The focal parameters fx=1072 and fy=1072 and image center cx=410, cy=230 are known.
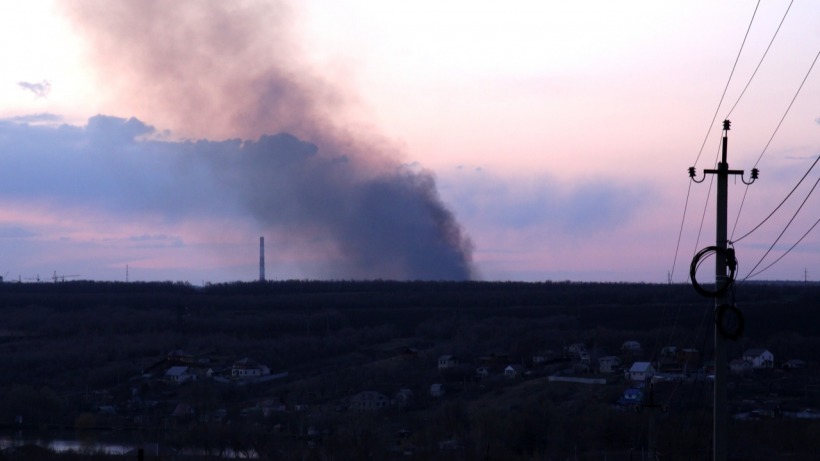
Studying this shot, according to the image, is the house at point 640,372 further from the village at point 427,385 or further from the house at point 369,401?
the house at point 369,401

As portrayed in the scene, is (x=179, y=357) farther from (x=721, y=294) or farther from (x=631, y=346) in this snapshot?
(x=721, y=294)

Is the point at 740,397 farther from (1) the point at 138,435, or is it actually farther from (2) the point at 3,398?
(2) the point at 3,398

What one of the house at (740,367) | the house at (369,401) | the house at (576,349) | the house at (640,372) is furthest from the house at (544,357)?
the house at (369,401)

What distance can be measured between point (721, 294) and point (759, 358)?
106 feet

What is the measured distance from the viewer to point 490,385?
1566 inches

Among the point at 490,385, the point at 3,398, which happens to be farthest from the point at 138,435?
the point at 490,385

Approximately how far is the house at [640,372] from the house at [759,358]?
16.9 ft

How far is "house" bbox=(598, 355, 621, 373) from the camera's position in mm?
40781

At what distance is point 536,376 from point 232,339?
82.5 feet

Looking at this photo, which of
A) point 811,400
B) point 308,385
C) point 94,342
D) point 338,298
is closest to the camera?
point 811,400

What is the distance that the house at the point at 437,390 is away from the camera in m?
38.6

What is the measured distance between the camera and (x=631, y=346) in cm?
4819

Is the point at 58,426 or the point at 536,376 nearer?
the point at 58,426

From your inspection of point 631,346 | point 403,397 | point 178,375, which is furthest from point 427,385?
point 178,375
